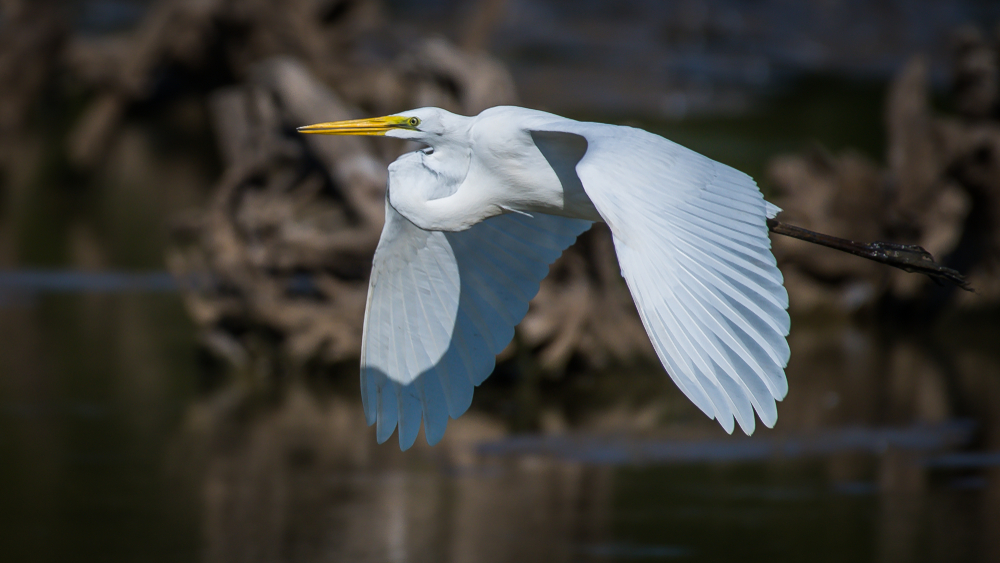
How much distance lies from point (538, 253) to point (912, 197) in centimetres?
574

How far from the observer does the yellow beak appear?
12.4 feet

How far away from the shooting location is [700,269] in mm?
2910

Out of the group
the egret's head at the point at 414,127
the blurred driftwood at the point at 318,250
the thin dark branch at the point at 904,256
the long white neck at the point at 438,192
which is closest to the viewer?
the long white neck at the point at 438,192

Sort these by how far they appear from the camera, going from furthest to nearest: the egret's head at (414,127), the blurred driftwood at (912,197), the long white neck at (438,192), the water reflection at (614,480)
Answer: the blurred driftwood at (912,197)
the water reflection at (614,480)
the egret's head at (414,127)
the long white neck at (438,192)

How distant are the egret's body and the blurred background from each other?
1777mm

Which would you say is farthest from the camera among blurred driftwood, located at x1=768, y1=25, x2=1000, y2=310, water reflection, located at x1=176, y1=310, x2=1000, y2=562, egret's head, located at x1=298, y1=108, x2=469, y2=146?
blurred driftwood, located at x1=768, y1=25, x2=1000, y2=310

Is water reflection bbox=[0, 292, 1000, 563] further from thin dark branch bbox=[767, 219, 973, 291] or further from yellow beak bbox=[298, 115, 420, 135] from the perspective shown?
yellow beak bbox=[298, 115, 420, 135]

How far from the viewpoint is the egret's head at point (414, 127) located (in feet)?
12.4

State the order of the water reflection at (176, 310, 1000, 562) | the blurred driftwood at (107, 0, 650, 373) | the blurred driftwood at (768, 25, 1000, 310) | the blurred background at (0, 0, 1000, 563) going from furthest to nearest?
the blurred driftwood at (768, 25, 1000, 310), the blurred driftwood at (107, 0, 650, 373), the blurred background at (0, 0, 1000, 563), the water reflection at (176, 310, 1000, 562)

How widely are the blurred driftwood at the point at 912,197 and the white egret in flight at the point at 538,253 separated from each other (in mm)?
5093

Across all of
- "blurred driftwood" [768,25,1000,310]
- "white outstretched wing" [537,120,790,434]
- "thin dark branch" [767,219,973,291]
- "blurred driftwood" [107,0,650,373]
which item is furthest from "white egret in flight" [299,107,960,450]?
"blurred driftwood" [768,25,1000,310]

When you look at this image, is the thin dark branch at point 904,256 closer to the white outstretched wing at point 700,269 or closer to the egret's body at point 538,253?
the egret's body at point 538,253

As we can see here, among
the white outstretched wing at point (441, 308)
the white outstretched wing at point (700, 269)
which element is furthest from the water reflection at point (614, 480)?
the white outstretched wing at point (700, 269)

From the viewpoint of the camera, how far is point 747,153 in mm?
14320
